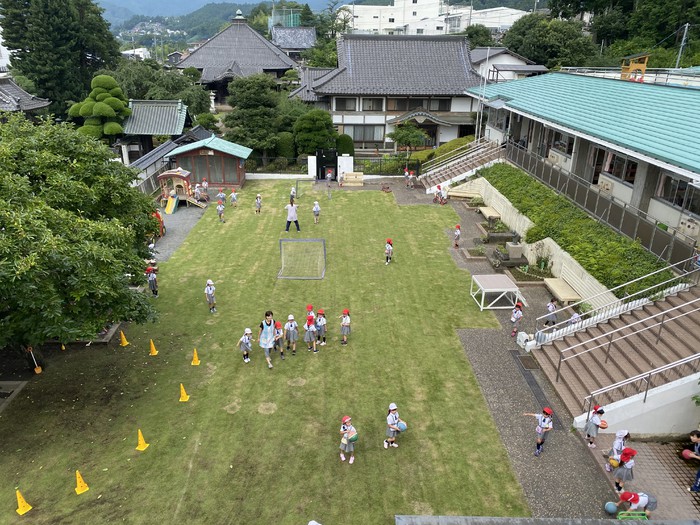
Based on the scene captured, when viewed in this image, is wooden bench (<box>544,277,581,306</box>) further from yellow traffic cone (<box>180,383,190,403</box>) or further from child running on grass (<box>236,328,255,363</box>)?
yellow traffic cone (<box>180,383,190,403</box>)

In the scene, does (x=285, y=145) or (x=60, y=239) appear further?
(x=285, y=145)

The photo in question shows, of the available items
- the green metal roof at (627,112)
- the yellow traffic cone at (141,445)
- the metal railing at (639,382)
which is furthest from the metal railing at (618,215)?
the yellow traffic cone at (141,445)

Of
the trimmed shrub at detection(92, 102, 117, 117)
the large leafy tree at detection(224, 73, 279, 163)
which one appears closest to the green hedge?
the large leafy tree at detection(224, 73, 279, 163)

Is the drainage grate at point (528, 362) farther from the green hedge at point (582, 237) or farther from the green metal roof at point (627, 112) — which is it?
the green metal roof at point (627, 112)

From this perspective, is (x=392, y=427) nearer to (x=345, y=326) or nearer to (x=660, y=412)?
(x=345, y=326)


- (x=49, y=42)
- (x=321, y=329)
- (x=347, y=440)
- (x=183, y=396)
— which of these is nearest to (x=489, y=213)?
(x=321, y=329)
